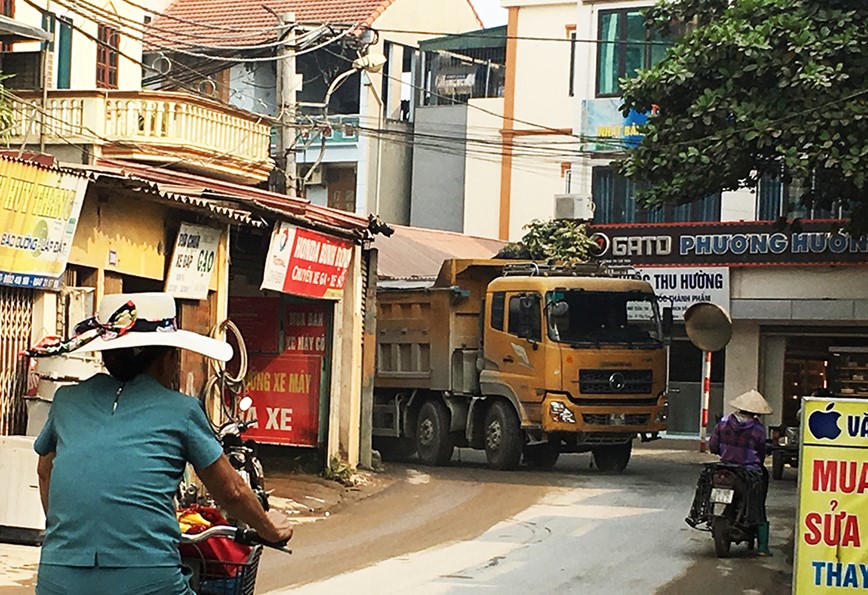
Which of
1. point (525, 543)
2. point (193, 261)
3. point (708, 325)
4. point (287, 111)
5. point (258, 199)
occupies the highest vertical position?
point (287, 111)

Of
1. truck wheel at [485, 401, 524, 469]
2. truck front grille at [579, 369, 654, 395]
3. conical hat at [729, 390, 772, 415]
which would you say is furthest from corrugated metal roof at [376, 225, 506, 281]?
conical hat at [729, 390, 772, 415]

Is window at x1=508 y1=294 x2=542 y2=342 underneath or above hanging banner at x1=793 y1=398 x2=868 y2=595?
above

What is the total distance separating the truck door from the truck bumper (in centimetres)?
28

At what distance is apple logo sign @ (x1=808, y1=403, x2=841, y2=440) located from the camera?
9133 mm

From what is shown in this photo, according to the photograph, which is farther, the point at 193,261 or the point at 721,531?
the point at 193,261

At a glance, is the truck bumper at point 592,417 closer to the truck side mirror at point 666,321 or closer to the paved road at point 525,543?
the paved road at point 525,543

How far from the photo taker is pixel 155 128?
71.1 ft

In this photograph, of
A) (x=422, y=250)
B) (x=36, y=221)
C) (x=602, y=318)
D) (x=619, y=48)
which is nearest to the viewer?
(x=36, y=221)

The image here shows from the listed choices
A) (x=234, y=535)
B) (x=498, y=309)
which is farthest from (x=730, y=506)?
(x=234, y=535)

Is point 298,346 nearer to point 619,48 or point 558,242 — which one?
point 558,242

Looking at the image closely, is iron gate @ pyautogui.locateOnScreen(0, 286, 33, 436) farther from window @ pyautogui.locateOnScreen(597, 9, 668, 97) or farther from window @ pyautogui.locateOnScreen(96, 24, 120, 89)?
window @ pyautogui.locateOnScreen(597, 9, 668, 97)

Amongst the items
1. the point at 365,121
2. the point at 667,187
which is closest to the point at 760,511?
the point at 667,187

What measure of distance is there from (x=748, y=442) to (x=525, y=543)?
7.53 feet

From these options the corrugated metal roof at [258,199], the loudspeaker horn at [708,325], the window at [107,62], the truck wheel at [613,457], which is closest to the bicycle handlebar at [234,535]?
the corrugated metal roof at [258,199]
